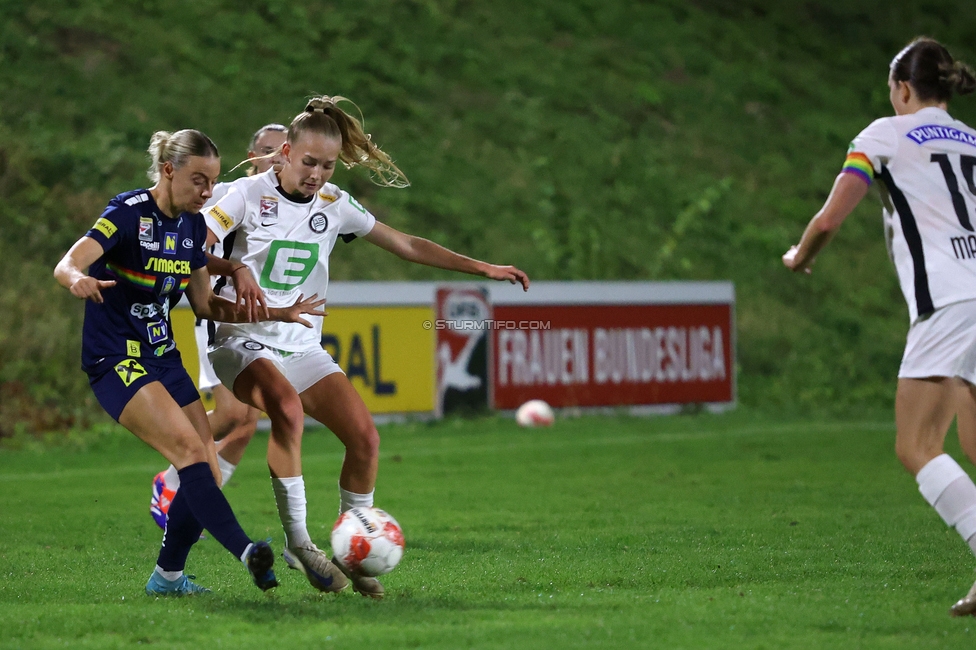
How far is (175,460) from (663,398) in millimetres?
11840

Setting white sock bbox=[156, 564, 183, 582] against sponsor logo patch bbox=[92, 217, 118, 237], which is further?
white sock bbox=[156, 564, 183, 582]

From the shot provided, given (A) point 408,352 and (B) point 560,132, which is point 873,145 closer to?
(A) point 408,352

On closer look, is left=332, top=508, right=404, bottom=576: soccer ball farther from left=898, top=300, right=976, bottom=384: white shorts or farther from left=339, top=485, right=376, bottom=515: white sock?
left=898, top=300, right=976, bottom=384: white shorts

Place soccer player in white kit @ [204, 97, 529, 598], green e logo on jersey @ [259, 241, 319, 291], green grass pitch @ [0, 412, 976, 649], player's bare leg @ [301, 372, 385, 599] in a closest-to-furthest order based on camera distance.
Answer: green grass pitch @ [0, 412, 976, 649] < soccer player in white kit @ [204, 97, 529, 598] < player's bare leg @ [301, 372, 385, 599] < green e logo on jersey @ [259, 241, 319, 291]

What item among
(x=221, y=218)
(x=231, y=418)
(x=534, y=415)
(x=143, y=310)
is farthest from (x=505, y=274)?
(x=534, y=415)

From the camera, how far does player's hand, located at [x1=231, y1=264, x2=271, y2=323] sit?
19.0 feet

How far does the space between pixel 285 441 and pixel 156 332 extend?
2.58ft

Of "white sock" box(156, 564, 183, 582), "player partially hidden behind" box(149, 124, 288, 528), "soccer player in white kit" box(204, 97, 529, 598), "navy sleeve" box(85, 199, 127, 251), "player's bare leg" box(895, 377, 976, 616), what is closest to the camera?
"player's bare leg" box(895, 377, 976, 616)

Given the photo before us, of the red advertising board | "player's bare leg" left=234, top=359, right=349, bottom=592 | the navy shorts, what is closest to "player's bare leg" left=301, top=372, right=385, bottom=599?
"player's bare leg" left=234, top=359, right=349, bottom=592

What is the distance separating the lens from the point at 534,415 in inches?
604

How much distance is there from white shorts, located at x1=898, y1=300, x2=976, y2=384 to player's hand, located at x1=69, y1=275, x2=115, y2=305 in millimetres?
3183

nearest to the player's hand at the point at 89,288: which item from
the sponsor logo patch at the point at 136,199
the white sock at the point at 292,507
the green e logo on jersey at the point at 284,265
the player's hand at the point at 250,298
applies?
the sponsor logo patch at the point at 136,199

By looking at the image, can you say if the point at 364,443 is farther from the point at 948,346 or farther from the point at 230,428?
the point at 948,346

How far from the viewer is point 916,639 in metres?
4.55
